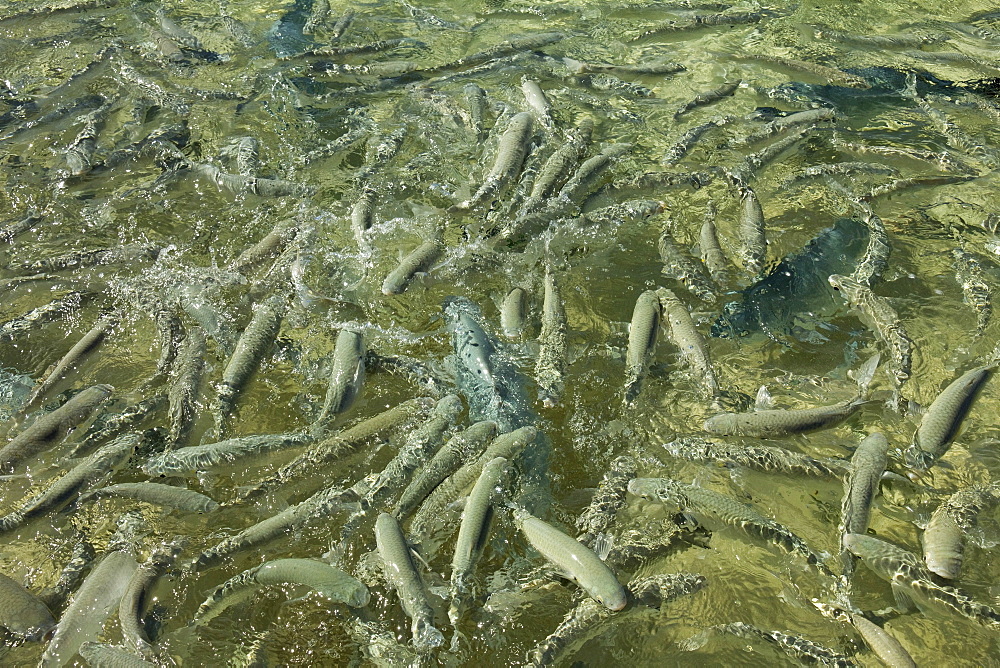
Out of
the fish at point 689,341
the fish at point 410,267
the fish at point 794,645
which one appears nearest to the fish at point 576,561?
the fish at point 794,645

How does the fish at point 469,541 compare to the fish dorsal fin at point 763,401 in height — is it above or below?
above

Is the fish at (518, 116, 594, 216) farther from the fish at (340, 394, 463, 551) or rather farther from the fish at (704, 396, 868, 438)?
the fish at (704, 396, 868, 438)

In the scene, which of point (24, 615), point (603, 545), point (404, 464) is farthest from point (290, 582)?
point (603, 545)

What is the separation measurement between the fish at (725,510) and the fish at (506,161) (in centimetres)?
278

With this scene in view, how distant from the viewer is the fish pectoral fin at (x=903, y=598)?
11.0ft

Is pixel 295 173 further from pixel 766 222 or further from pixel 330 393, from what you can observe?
pixel 766 222

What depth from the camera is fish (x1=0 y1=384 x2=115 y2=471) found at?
4094mm

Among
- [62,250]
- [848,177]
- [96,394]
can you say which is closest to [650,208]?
[848,177]

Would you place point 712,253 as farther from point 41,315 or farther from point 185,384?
point 41,315

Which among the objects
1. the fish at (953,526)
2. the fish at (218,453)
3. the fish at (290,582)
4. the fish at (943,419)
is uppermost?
the fish at (218,453)

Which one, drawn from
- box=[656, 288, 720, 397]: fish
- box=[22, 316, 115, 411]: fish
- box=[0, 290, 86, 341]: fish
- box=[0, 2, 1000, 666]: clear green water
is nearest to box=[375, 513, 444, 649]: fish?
box=[0, 2, 1000, 666]: clear green water

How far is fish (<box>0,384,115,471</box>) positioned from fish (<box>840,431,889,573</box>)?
14.3 ft

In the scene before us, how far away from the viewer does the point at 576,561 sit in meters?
3.31

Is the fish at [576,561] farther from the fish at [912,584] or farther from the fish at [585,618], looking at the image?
the fish at [912,584]
